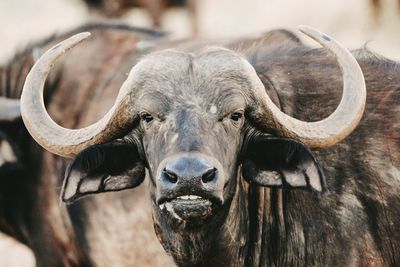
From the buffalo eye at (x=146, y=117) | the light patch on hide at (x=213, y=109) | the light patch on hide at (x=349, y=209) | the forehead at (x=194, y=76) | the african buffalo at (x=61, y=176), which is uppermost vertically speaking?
the forehead at (x=194, y=76)

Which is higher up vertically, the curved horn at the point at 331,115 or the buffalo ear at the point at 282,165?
the curved horn at the point at 331,115

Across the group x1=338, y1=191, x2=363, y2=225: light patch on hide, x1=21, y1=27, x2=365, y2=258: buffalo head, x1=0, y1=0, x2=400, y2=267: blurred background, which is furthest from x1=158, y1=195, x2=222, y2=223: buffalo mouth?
x1=0, y1=0, x2=400, y2=267: blurred background

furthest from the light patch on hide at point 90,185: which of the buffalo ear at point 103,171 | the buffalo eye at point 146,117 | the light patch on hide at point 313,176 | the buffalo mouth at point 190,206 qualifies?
the light patch on hide at point 313,176

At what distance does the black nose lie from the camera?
5.25m

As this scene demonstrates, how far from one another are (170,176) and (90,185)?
3.07ft

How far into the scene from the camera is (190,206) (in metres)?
5.38

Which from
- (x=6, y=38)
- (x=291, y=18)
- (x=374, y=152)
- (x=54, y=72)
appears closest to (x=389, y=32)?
(x=291, y=18)

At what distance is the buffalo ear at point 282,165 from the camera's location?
227 inches

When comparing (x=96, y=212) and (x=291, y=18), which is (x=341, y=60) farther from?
(x=291, y=18)

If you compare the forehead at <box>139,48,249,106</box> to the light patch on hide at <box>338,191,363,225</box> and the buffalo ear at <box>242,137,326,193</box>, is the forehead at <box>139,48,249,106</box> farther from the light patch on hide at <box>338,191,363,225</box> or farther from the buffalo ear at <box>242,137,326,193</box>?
the light patch on hide at <box>338,191,363,225</box>

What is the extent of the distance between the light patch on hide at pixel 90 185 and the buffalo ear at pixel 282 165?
2.68 ft

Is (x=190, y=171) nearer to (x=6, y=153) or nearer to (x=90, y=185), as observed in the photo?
(x=90, y=185)

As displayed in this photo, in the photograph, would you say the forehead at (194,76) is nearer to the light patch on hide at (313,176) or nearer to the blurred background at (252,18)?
the light patch on hide at (313,176)

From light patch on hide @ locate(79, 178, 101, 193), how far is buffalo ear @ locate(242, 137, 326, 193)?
82 centimetres
